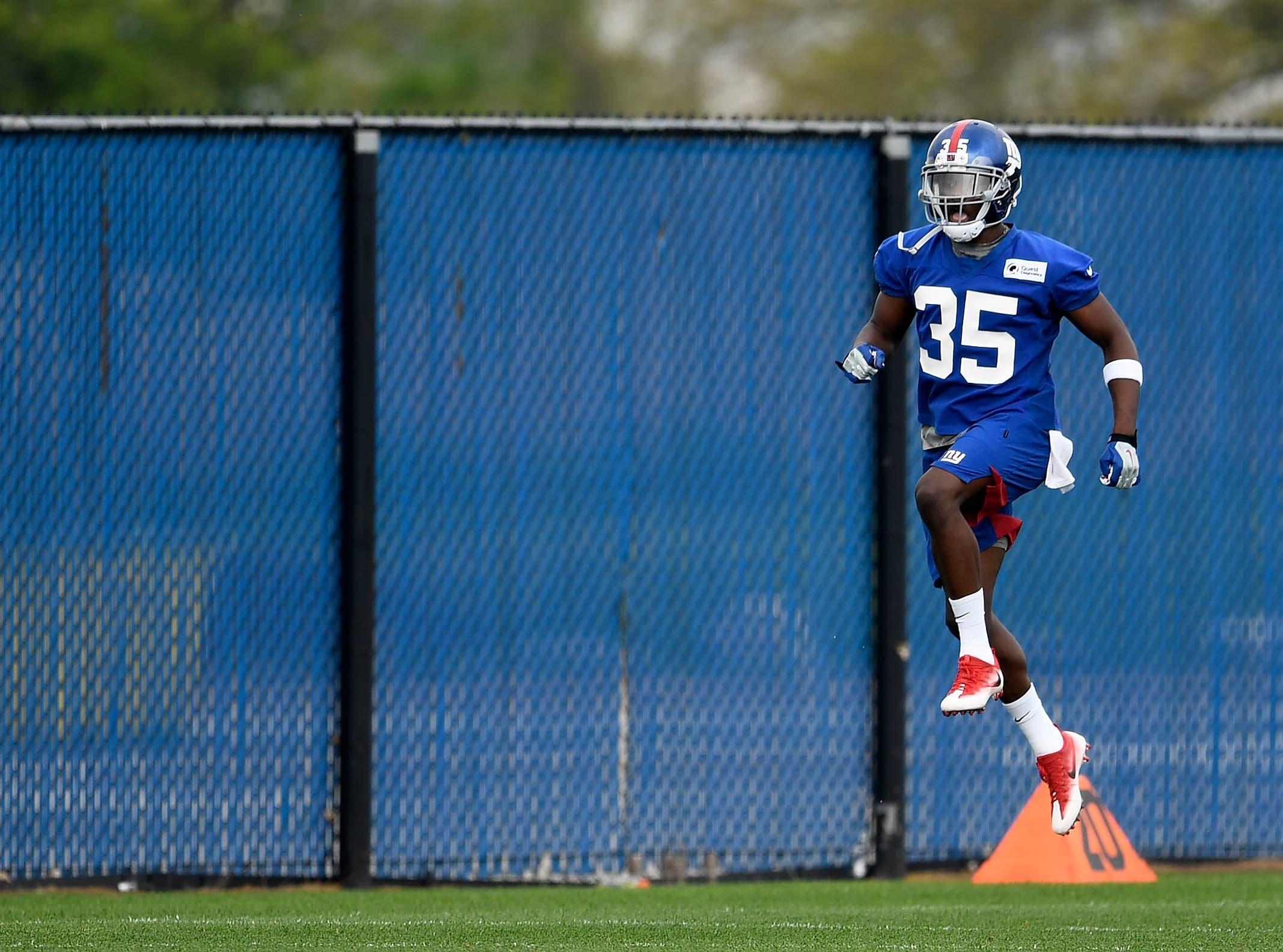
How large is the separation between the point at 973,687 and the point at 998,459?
736 millimetres

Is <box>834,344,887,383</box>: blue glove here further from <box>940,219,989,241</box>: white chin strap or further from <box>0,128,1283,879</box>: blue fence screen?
<box>0,128,1283,879</box>: blue fence screen

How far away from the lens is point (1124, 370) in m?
5.81

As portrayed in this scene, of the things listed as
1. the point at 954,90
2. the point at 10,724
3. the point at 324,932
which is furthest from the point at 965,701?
the point at 954,90

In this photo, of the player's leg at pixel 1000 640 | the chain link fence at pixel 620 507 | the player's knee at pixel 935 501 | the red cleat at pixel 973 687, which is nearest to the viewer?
the red cleat at pixel 973 687

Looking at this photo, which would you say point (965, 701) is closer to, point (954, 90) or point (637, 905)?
point (637, 905)

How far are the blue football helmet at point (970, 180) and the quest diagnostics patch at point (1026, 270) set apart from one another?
152mm

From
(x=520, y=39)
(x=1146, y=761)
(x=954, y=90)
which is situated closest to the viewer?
(x=1146, y=761)

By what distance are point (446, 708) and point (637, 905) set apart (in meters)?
1.27

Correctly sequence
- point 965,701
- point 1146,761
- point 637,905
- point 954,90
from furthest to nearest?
point 954,90, point 1146,761, point 637,905, point 965,701

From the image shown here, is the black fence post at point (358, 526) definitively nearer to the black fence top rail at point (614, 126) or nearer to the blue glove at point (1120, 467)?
the black fence top rail at point (614, 126)

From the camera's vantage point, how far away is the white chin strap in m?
5.70

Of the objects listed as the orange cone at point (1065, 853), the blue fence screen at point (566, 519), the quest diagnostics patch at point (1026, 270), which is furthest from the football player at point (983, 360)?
the blue fence screen at point (566, 519)

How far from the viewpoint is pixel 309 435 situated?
7359 mm

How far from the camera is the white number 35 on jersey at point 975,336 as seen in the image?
577 centimetres
